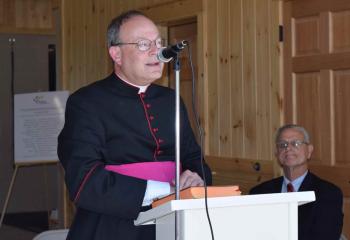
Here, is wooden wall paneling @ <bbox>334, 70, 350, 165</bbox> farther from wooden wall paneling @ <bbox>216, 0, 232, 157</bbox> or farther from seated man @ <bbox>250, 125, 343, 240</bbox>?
wooden wall paneling @ <bbox>216, 0, 232, 157</bbox>

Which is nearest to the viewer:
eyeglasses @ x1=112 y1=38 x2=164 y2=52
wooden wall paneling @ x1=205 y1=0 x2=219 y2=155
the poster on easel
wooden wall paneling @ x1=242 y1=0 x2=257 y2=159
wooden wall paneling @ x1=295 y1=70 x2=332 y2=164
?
eyeglasses @ x1=112 y1=38 x2=164 y2=52

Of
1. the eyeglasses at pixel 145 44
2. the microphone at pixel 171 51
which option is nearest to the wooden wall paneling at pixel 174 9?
the eyeglasses at pixel 145 44

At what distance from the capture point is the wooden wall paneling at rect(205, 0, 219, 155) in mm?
4992

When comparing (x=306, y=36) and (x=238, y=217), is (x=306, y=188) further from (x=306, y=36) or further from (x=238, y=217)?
(x=238, y=217)

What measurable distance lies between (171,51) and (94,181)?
18.6 inches

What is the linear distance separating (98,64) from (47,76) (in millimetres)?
2621

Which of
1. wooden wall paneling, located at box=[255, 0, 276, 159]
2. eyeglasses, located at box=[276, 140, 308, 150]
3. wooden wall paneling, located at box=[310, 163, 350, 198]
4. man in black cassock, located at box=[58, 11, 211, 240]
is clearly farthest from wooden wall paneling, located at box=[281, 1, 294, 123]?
man in black cassock, located at box=[58, 11, 211, 240]

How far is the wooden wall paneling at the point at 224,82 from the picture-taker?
488 centimetres

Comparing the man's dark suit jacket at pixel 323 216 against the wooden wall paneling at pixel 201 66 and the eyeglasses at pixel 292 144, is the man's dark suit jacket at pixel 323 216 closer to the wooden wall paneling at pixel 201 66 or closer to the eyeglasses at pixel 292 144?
the eyeglasses at pixel 292 144

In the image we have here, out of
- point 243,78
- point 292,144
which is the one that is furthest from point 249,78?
point 292,144

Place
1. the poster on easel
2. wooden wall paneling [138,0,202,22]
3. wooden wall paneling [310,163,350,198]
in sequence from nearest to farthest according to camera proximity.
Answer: wooden wall paneling [310,163,350,198] → wooden wall paneling [138,0,202,22] → the poster on easel

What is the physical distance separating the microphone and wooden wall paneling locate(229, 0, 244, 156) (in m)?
2.86

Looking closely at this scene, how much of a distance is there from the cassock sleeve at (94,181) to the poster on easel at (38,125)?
4.24m

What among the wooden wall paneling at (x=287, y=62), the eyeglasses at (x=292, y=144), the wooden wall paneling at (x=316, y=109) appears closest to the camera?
the eyeglasses at (x=292, y=144)
